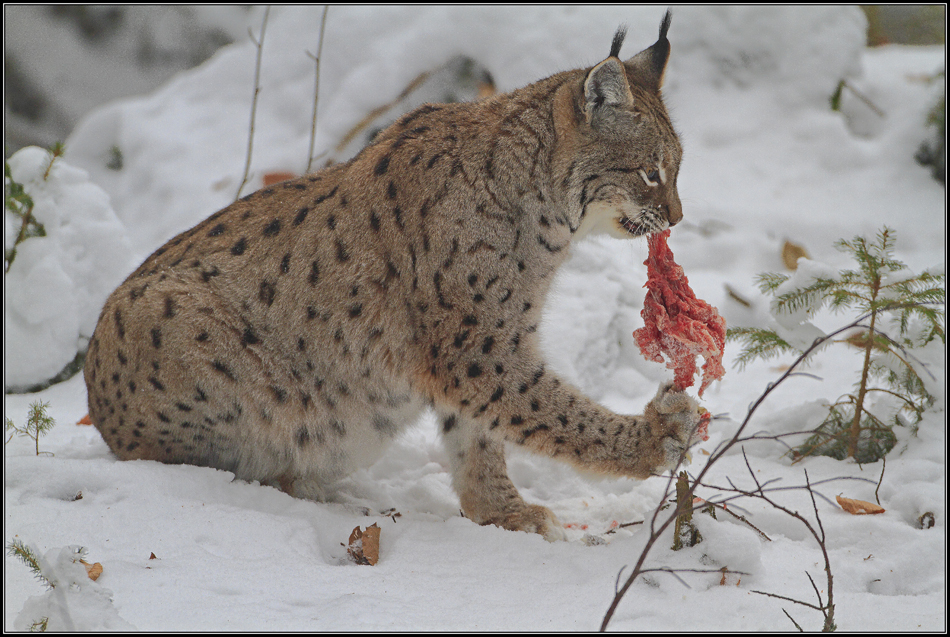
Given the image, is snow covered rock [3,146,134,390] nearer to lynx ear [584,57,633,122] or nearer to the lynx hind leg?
the lynx hind leg

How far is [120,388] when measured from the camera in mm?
4016

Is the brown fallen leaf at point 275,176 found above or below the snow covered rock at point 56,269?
above

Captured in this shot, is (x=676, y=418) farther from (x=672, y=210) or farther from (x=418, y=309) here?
(x=418, y=309)

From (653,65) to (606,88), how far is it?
0.61 m

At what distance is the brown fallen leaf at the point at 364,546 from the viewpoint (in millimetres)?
3469

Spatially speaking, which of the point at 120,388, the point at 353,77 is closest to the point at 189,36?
the point at 353,77

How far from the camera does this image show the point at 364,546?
3.50 m

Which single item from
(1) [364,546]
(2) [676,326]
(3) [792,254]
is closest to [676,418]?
(2) [676,326]

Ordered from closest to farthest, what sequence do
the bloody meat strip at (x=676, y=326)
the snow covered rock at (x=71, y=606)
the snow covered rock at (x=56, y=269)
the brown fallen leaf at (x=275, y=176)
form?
the snow covered rock at (x=71, y=606), the bloody meat strip at (x=676, y=326), the snow covered rock at (x=56, y=269), the brown fallen leaf at (x=275, y=176)

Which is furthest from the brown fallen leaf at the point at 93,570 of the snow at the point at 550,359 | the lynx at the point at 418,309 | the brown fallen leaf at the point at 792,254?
the brown fallen leaf at the point at 792,254

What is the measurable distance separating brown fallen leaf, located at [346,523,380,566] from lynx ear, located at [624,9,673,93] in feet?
8.51

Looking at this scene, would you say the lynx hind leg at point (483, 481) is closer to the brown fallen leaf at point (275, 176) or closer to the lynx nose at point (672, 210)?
the lynx nose at point (672, 210)

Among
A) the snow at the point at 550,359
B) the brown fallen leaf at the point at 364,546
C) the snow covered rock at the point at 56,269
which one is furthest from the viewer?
the snow covered rock at the point at 56,269

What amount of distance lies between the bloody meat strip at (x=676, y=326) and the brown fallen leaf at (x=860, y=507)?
34.9 inches
